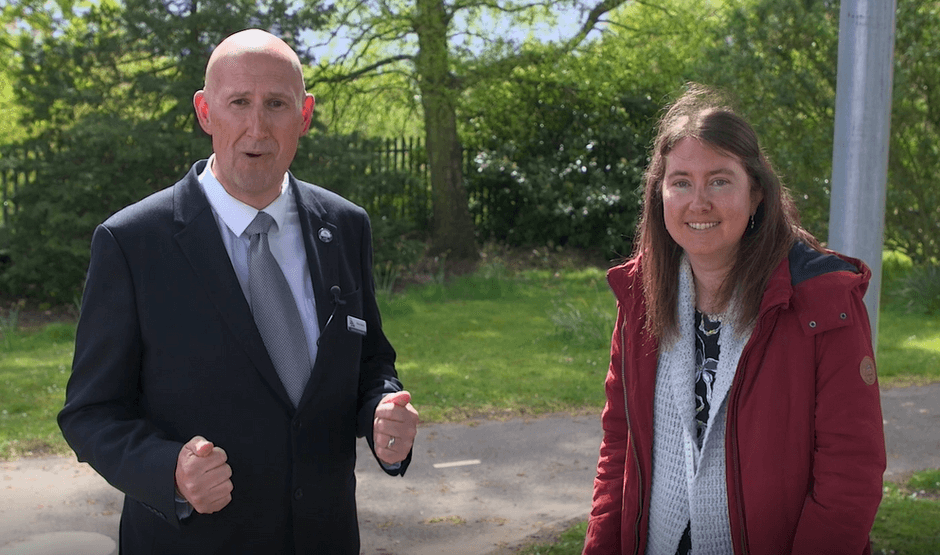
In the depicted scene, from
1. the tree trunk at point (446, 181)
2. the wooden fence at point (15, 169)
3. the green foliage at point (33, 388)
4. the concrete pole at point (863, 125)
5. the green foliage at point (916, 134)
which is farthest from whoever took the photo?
the tree trunk at point (446, 181)

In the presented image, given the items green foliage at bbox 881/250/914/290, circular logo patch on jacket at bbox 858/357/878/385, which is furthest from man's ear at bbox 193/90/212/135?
green foliage at bbox 881/250/914/290

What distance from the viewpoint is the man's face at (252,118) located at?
92.6 inches

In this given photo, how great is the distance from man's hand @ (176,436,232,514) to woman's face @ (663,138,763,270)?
1.27 m

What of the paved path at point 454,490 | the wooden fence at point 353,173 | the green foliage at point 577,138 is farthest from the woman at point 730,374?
the green foliage at point 577,138

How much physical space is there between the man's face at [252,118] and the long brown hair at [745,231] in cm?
102

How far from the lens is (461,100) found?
48.0 feet

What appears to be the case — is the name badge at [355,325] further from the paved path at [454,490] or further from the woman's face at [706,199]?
the paved path at [454,490]

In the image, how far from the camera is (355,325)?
8.13ft

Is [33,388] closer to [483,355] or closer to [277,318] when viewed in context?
[483,355]

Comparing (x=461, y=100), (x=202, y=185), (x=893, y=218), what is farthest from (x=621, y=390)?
(x=461, y=100)

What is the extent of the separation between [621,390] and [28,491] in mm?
3887

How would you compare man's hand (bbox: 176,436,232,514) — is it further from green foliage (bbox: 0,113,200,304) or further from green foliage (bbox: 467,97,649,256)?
green foliage (bbox: 467,97,649,256)

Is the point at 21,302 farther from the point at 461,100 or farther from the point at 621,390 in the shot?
the point at 621,390

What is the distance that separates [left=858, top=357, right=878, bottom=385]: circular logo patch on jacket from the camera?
220 cm
